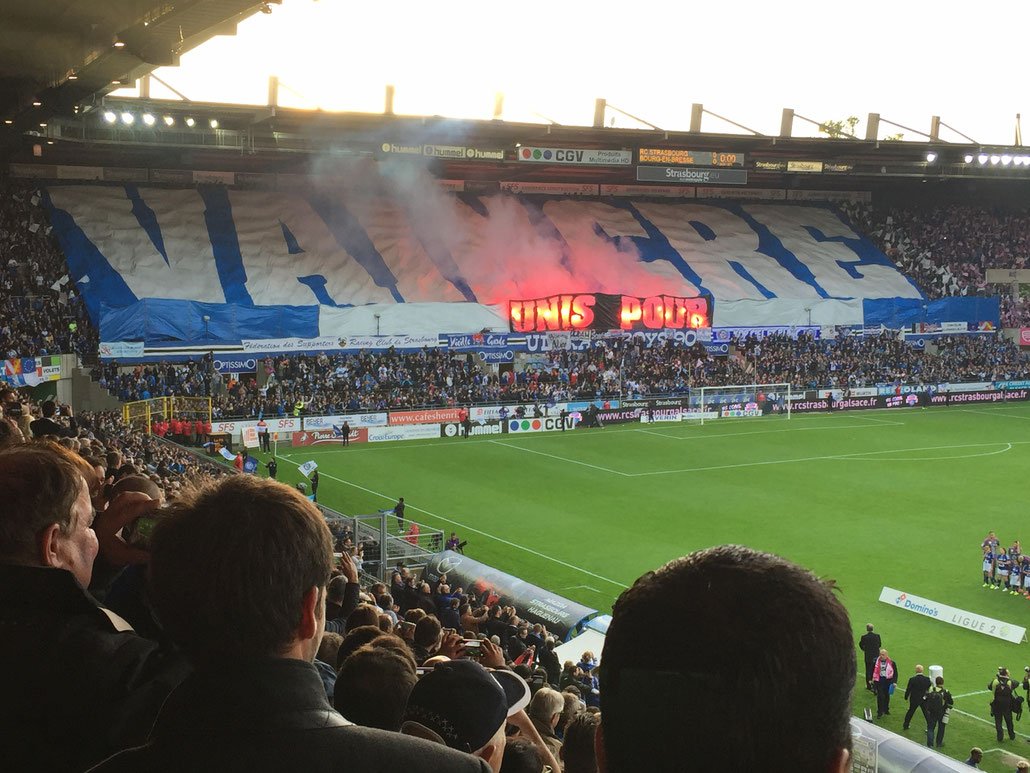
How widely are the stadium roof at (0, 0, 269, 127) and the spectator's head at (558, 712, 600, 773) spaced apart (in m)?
13.3

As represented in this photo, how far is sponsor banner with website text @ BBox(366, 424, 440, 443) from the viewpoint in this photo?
144ft

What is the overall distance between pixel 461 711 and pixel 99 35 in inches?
652

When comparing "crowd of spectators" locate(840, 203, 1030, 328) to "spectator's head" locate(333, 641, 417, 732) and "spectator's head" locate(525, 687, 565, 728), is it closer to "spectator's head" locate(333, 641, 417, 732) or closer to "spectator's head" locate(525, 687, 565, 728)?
"spectator's head" locate(525, 687, 565, 728)

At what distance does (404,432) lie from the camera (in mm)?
44500

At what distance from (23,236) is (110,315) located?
269 inches

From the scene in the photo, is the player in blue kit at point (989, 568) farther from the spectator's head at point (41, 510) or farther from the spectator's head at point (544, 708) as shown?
the spectator's head at point (41, 510)

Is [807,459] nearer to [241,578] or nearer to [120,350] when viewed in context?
[120,350]

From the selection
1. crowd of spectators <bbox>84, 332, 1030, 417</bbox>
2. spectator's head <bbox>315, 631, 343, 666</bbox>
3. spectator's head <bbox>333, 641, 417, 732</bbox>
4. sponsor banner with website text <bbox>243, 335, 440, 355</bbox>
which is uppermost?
spectator's head <bbox>333, 641, 417, 732</bbox>

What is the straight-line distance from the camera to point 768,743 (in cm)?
166

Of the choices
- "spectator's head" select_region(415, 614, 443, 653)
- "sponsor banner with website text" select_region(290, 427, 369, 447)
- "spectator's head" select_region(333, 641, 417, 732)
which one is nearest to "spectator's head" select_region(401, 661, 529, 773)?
"spectator's head" select_region(333, 641, 417, 732)

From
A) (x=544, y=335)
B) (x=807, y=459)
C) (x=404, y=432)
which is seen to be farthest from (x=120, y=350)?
(x=807, y=459)

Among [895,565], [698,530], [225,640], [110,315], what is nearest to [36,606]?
[225,640]

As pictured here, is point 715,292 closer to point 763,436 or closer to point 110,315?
point 763,436

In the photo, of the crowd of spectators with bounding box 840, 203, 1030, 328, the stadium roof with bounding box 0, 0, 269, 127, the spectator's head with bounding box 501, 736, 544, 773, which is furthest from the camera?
the crowd of spectators with bounding box 840, 203, 1030, 328
